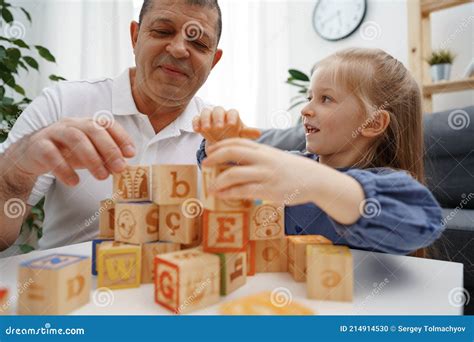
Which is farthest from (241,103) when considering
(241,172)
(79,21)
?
(241,172)

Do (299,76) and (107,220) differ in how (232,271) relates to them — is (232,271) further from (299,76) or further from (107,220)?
(299,76)

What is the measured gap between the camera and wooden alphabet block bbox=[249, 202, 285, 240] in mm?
613

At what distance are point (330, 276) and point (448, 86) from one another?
6.36ft

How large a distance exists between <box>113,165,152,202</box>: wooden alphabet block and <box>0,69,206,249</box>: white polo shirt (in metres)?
0.40

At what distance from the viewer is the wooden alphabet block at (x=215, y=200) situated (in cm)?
53

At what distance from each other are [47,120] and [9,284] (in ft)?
2.18

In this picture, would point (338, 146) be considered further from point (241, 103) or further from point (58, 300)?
point (241, 103)

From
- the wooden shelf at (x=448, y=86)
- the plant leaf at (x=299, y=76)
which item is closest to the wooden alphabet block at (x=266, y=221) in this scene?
the wooden shelf at (x=448, y=86)

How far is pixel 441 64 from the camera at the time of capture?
209 centimetres

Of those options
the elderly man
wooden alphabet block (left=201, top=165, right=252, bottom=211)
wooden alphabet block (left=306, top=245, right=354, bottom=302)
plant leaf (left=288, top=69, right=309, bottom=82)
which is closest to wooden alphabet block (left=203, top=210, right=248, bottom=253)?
wooden alphabet block (left=201, top=165, right=252, bottom=211)

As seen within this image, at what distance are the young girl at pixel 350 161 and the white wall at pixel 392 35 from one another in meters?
1.40

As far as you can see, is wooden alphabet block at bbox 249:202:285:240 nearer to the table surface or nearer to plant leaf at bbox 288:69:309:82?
the table surface

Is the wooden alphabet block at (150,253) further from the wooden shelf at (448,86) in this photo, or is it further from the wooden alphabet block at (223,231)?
the wooden shelf at (448,86)

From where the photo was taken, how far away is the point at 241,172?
49cm
